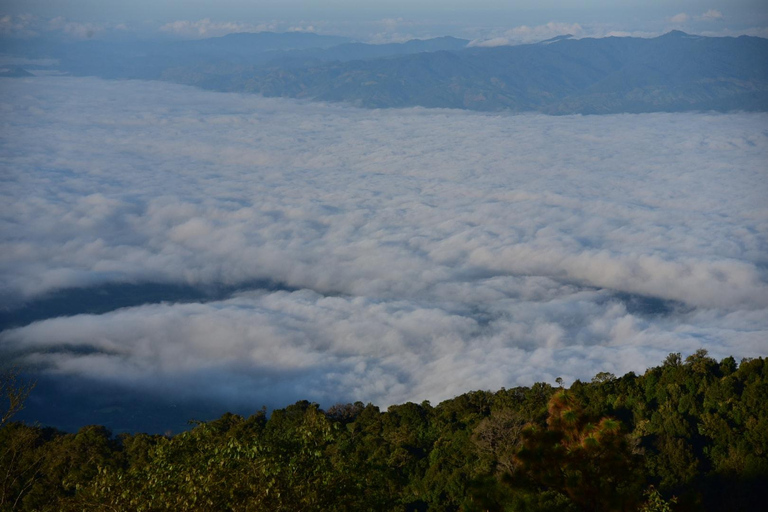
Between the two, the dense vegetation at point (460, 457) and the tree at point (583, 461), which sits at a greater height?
the tree at point (583, 461)

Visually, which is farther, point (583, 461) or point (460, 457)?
point (460, 457)

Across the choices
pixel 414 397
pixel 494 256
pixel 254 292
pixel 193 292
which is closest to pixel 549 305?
pixel 494 256

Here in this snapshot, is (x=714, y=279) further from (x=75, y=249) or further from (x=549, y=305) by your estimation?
(x=75, y=249)

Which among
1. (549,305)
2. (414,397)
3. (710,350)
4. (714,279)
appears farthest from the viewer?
(714,279)

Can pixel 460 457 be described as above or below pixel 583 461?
below

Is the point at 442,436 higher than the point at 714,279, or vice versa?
the point at 442,436

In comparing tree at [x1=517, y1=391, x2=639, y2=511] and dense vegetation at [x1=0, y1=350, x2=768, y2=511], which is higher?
tree at [x1=517, y1=391, x2=639, y2=511]

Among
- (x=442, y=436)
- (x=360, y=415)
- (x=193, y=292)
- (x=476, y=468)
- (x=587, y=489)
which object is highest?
(x=587, y=489)

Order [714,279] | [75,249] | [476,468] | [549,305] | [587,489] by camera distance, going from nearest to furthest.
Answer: [587,489] < [476,468] < [549,305] < [714,279] < [75,249]
